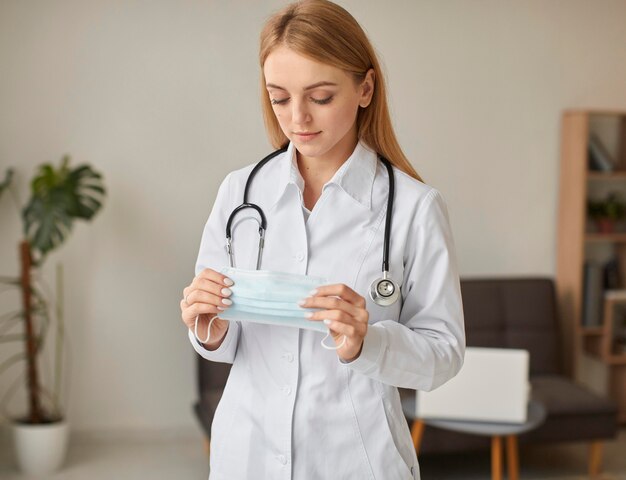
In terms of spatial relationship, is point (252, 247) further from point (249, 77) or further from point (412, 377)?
point (249, 77)

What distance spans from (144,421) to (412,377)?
138 inches

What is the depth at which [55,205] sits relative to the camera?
399 centimetres

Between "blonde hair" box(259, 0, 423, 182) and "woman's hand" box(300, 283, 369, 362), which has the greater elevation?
"blonde hair" box(259, 0, 423, 182)

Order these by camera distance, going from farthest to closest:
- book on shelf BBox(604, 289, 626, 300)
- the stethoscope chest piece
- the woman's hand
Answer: book on shelf BBox(604, 289, 626, 300) < the stethoscope chest piece < the woman's hand

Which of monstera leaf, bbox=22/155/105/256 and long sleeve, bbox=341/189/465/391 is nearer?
long sleeve, bbox=341/189/465/391

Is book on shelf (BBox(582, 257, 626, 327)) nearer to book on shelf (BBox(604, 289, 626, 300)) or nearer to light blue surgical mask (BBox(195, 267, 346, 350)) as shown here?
book on shelf (BBox(604, 289, 626, 300))

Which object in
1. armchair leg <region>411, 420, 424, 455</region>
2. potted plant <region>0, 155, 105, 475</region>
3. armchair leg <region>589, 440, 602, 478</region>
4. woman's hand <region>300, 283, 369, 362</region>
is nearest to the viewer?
woman's hand <region>300, 283, 369, 362</region>

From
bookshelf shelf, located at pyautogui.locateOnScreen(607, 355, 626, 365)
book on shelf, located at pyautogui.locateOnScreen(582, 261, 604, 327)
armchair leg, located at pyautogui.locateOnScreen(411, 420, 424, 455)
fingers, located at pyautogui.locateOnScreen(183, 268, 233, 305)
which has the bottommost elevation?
armchair leg, located at pyautogui.locateOnScreen(411, 420, 424, 455)

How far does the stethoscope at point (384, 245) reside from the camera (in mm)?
1392

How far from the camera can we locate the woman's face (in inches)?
53.5

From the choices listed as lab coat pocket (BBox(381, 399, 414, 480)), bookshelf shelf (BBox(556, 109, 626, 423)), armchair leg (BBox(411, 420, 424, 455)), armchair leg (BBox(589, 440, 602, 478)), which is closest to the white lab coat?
lab coat pocket (BBox(381, 399, 414, 480))

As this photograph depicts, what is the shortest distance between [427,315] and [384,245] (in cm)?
13

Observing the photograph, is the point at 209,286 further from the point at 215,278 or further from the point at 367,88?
the point at 367,88

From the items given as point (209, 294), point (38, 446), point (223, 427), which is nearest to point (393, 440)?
point (223, 427)
